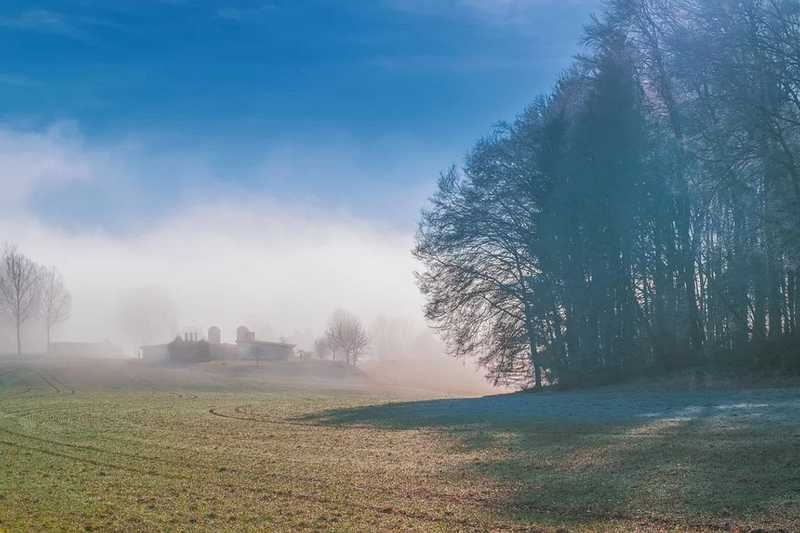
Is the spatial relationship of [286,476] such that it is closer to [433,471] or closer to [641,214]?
[433,471]

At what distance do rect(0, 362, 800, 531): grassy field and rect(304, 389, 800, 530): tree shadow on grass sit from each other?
→ 40mm

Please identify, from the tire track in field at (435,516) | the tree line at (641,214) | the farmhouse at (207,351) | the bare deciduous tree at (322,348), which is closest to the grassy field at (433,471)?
the tire track in field at (435,516)

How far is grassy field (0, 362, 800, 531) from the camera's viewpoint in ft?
30.0

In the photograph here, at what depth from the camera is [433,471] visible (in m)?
12.5

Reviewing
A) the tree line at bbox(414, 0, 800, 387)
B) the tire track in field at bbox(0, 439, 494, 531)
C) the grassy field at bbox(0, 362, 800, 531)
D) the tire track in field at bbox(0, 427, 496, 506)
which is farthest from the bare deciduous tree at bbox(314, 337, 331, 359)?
the tire track in field at bbox(0, 439, 494, 531)

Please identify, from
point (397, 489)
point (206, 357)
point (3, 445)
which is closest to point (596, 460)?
point (397, 489)

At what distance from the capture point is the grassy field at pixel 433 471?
9.14 m

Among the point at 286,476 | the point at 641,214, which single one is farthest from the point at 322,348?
the point at 286,476

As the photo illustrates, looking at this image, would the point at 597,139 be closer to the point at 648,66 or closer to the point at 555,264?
the point at 648,66

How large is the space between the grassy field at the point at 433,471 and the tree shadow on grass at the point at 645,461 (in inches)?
1.6

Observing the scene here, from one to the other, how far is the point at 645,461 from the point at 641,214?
68.3ft

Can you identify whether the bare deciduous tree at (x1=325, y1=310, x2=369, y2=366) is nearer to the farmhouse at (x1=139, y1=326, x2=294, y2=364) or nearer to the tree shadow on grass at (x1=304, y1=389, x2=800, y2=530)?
the farmhouse at (x1=139, y1=326, x2=294, y2=364)

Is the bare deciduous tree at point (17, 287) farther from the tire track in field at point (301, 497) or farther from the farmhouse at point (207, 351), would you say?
the tire track in field at point (301, 497)

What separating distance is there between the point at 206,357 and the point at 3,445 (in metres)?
78.1
